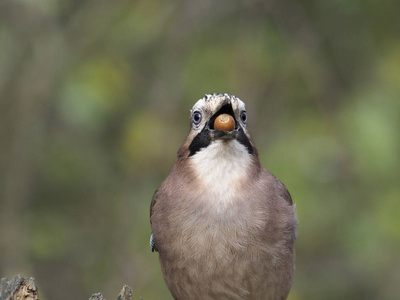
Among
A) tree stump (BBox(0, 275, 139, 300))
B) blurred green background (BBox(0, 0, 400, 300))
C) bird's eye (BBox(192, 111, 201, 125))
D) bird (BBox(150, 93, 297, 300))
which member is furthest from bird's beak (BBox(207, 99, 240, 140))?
blurred green background (BBox(0, 0, 400, 300))

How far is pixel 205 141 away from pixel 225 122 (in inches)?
8.1

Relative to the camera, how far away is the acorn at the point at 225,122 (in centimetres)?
512

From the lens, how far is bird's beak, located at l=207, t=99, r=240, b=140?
5129 millimetres

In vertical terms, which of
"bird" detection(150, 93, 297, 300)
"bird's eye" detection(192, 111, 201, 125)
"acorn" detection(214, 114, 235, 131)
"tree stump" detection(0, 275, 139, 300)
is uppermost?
"bird's eye" detection(192, 111, 201, 125)

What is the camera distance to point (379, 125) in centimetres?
682

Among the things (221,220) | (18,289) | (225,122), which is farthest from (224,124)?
(18,289)

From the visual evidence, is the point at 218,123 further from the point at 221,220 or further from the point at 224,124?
the point at 221,220

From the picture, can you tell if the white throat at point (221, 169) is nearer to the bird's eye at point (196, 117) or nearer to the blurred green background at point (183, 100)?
the bird's eye at point (196, 117)

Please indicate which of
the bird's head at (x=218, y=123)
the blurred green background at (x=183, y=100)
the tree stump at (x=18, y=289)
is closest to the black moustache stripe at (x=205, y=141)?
the bird's head at (x=218, y=123)

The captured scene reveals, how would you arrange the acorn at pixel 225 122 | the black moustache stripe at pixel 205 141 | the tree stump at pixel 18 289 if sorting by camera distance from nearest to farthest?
the tree stump at pixel 18 289, the acorn at pixel 225 122, the black moustache stripe at pixel 205 141

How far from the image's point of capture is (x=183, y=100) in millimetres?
7906

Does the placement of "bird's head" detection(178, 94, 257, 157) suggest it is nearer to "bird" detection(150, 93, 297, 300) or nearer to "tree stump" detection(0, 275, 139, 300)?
"bird" detection(150, 93, 297, 300)

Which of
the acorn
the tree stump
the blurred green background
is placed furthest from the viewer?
the blurred green background

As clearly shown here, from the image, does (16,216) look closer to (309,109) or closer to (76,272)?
(76,272)
